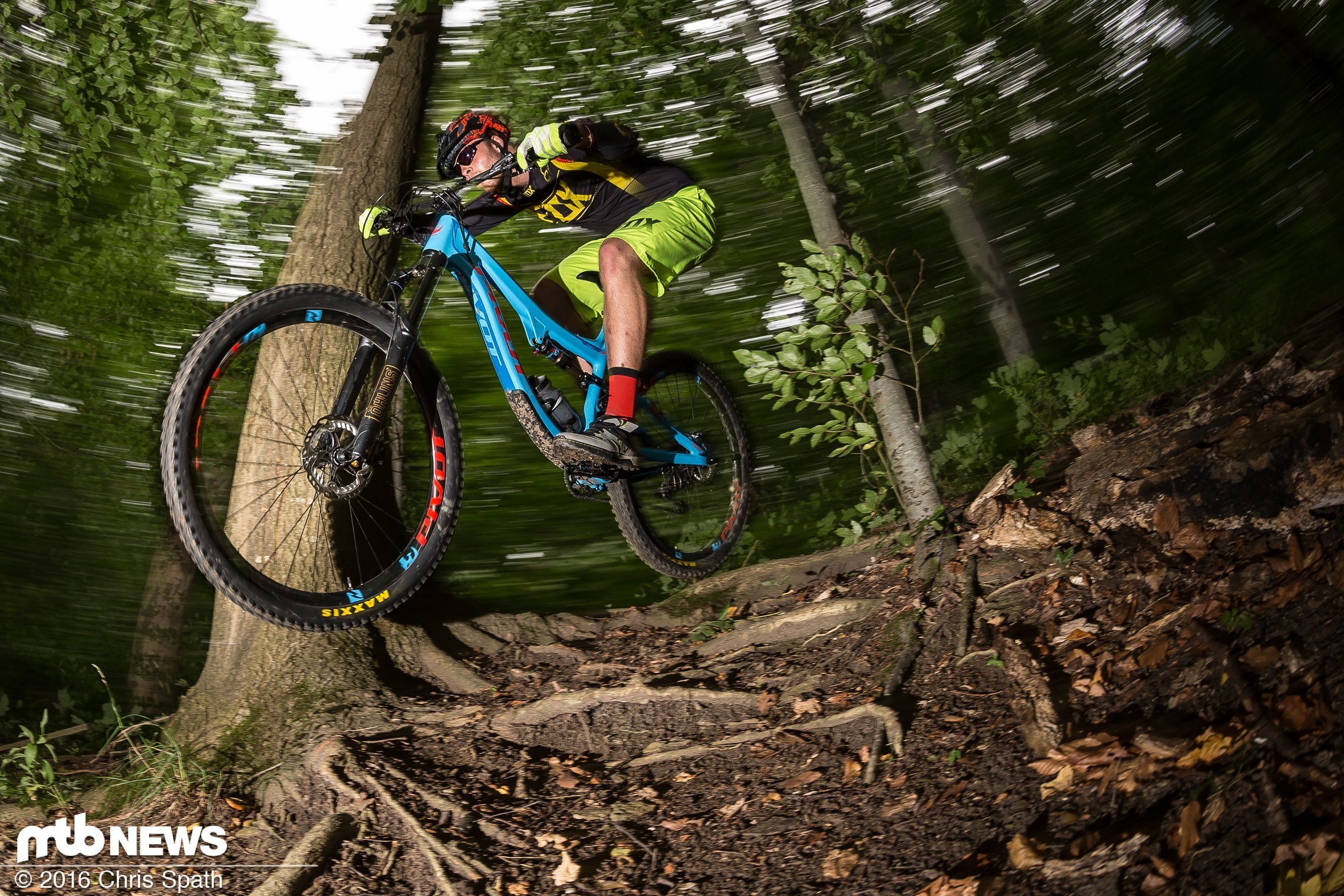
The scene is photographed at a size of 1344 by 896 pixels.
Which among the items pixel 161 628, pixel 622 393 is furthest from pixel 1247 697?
pixel 161 628

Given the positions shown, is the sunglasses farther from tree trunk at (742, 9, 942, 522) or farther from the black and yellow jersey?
tree trunk at (742, 9, 942, 522)

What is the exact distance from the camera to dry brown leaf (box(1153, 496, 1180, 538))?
9.05 ft

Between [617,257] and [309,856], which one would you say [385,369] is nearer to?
[617,257]

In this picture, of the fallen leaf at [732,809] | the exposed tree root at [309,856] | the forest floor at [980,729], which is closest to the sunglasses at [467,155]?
the forest floor at [980,729]

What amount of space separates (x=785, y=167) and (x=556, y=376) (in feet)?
8.32

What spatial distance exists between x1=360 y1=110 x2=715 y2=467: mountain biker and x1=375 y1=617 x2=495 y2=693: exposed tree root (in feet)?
3.61

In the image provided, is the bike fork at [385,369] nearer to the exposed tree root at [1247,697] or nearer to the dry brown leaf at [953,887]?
the dry brown leaf at [953,887]

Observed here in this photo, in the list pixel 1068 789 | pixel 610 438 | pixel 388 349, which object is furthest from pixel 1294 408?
pixel 388 349

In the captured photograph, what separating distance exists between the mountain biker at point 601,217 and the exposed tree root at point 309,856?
1.36 metres

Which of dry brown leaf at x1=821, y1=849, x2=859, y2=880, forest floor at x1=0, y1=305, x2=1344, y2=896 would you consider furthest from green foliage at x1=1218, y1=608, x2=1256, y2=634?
dry brown leaf at x1=821, y1=849, x2=859, y2=880

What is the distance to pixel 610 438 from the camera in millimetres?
3045

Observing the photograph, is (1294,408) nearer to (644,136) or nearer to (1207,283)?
(644,136)

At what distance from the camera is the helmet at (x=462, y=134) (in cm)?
289

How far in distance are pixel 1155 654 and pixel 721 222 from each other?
4867 millimetres
